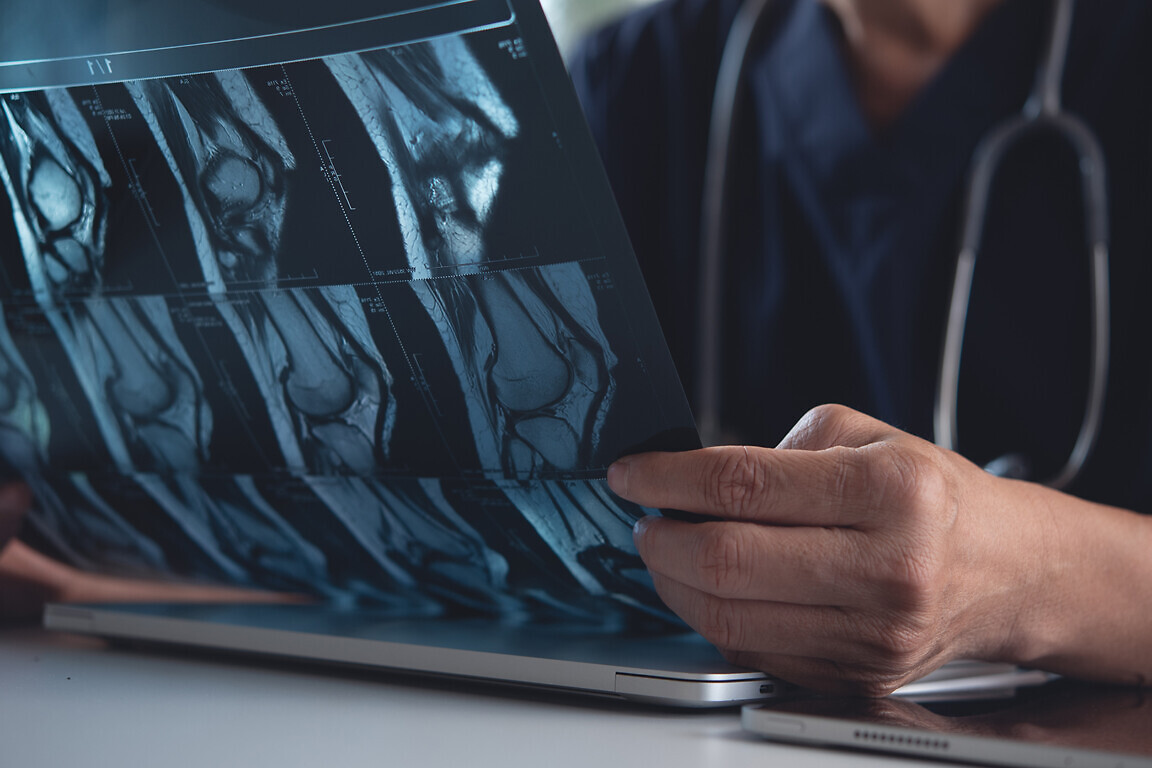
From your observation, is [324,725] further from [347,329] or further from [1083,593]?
[1083,593]

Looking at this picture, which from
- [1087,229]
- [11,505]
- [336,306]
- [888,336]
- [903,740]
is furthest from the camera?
[888,336]

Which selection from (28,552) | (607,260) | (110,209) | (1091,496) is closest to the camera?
(607,260)

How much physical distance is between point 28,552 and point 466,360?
43 centimetres

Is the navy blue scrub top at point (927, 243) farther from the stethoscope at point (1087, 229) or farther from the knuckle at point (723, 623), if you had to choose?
the knuckle at point (723, 623)

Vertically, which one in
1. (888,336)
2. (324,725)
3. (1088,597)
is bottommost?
(324,725)

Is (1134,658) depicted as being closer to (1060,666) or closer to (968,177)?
(1060,666)

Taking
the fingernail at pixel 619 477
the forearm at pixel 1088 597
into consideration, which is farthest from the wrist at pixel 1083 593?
the fingernail at pixel 619 477

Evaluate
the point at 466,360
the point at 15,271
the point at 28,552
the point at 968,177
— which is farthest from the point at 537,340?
the point at 968,177

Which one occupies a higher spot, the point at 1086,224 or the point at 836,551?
the point at 1086,224

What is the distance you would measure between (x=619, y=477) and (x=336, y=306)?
0.51 ft

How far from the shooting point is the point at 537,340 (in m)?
0.41

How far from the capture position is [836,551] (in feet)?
1.27

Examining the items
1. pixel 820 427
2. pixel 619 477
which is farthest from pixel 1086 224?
pixel 619 477

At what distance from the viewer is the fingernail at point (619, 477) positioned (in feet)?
1.33
